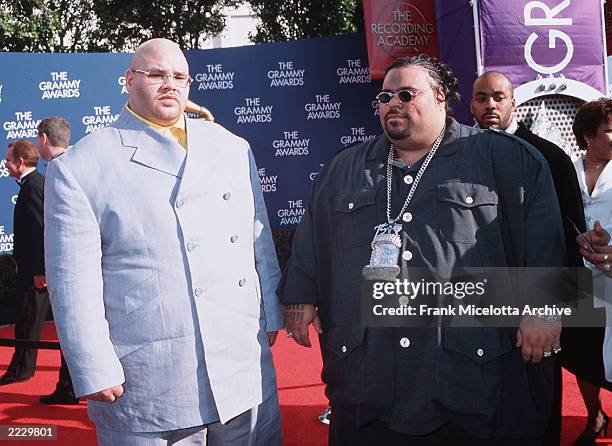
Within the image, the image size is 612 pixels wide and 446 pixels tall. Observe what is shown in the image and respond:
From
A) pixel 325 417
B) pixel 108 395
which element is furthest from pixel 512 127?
pixel 108 395

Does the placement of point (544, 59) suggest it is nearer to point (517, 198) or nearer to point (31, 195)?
point (517, 198)

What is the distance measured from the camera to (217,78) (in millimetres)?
7820

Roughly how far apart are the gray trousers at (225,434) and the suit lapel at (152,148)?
0.93m

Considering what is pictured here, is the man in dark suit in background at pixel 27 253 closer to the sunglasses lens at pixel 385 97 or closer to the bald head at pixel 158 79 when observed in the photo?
the bald head at pixel 158 79

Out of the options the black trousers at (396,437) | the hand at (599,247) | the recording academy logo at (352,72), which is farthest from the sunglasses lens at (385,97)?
the recording academy logo at (352,72)

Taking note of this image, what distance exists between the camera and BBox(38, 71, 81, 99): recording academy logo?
7711mm

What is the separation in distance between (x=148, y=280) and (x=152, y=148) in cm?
48

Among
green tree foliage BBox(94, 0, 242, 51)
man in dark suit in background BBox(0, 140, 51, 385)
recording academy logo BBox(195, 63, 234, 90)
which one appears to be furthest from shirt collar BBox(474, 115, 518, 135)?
green tree foliage BBox(94, 0, 242, 51)

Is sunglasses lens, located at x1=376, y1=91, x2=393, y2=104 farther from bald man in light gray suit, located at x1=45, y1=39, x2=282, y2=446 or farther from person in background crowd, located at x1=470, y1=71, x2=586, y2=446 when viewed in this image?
person in background crowd, located at x1=470, y1=71, x2=586, y2=446

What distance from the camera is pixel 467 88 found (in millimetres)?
5457

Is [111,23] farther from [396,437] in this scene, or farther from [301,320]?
[396,437]

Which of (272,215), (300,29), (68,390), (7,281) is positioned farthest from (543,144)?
(300,29)

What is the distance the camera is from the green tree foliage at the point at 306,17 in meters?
13.0

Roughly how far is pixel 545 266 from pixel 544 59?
10.2 ft
